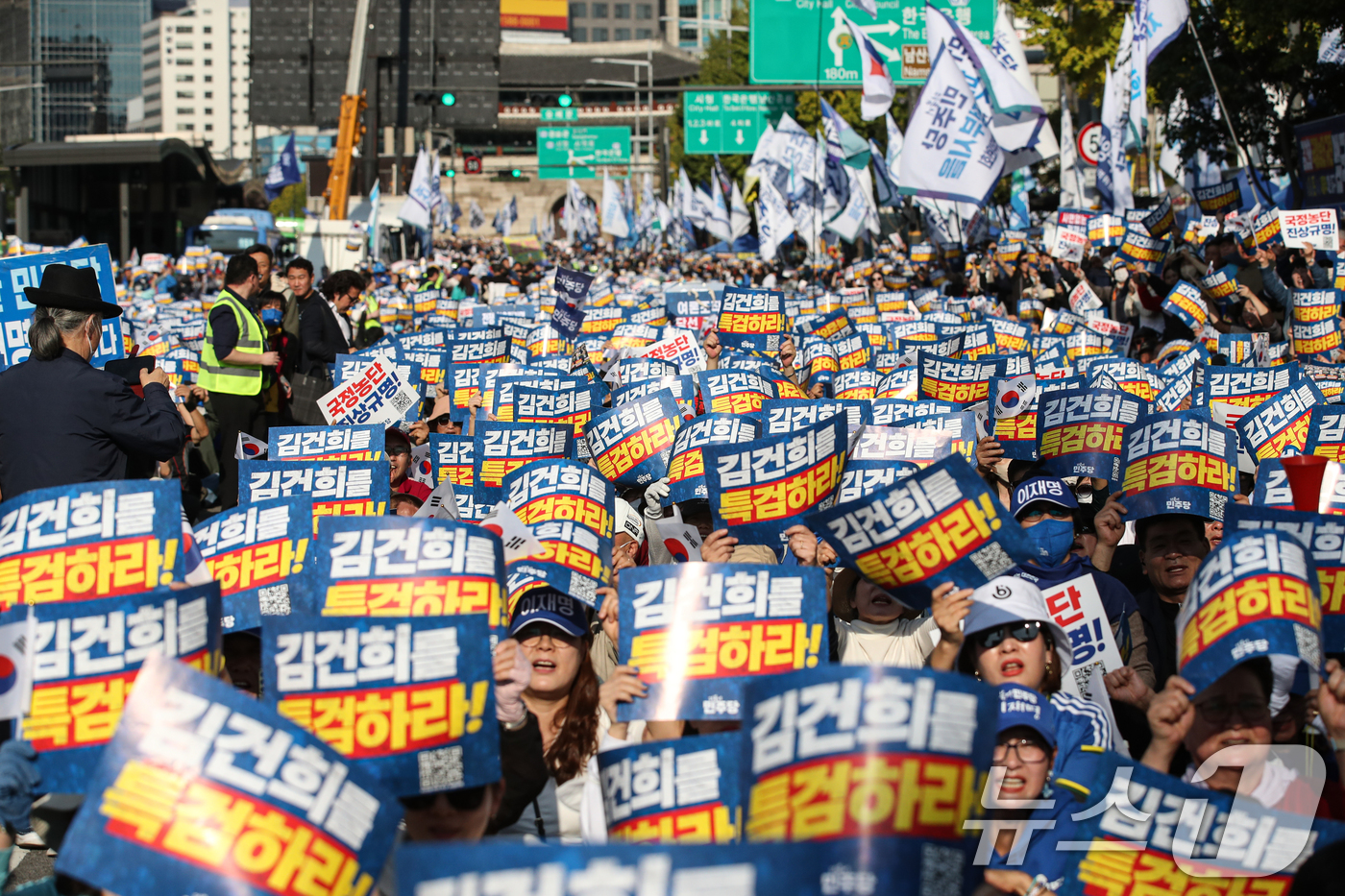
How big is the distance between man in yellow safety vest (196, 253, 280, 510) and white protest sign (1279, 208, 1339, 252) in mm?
10801

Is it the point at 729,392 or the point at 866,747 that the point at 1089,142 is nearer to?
the point at 729,392

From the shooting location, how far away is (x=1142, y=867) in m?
3.06

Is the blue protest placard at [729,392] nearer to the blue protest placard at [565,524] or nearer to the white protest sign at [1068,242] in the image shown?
the blue protest placard at [565,524]

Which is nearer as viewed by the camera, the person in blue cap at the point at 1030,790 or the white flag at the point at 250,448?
the person in blue cap at the point at 1030,790

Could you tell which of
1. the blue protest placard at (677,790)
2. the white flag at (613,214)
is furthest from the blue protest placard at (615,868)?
the white flag at (613,214)

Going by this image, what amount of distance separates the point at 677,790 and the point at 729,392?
222 inches

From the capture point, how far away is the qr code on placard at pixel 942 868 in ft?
8.61

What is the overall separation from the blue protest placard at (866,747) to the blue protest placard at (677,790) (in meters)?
0.54

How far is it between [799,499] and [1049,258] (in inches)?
737

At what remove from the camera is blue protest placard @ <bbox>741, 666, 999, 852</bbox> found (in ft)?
8.77

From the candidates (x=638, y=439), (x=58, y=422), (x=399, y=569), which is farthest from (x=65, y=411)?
(x=638, y=439)

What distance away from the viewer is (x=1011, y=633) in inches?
166

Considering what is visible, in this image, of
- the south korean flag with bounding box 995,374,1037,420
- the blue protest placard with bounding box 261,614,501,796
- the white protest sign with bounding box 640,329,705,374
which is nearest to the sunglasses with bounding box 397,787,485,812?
the blue protest placard with bounding box 261,614,501,796

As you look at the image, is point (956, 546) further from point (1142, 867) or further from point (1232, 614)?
point (1142, 867)
